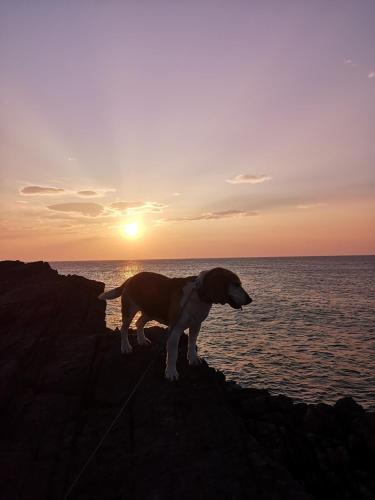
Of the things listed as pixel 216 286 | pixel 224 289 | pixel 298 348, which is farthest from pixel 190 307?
pixel 298 348

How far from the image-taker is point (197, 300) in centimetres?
798

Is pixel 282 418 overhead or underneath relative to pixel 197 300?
underneath

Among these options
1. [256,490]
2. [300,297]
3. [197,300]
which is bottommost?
[300,297]

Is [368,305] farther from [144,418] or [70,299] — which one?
[144,418]

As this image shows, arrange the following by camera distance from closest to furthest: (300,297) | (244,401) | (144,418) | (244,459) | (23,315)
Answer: (244,459) → (144,418) → (244,401) → (23,315) → (300,297)

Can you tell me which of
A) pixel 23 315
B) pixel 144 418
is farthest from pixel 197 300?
pixel 23 315

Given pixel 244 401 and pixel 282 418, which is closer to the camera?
pixel 282 418

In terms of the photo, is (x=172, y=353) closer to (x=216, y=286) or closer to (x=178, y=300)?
(x=178, y=300)

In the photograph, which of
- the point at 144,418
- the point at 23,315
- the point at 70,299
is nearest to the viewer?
the point at 144,418

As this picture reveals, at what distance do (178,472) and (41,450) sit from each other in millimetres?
2497

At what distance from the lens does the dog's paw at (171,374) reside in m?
7.91

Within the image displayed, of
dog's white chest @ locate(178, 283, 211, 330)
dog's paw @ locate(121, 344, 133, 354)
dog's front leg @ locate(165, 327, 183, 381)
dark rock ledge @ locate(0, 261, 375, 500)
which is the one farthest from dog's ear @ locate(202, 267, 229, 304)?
dog's paw @ locate(121, 344, 133, 354)

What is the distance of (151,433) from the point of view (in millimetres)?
6449

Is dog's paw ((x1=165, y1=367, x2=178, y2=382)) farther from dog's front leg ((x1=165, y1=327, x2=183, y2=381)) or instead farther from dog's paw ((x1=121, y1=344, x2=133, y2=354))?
dog's paw ((x1=121, y1=344, x2=133, y2=354))
